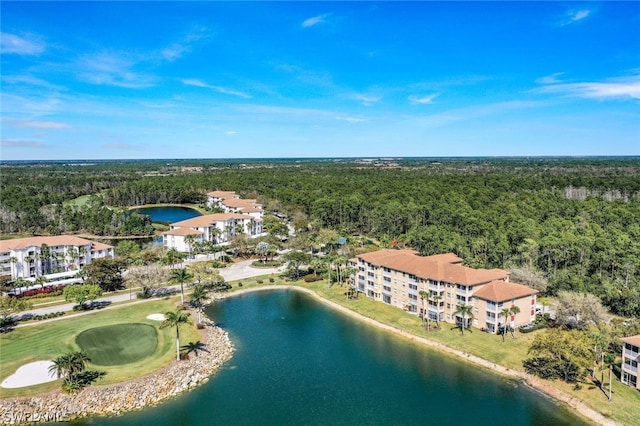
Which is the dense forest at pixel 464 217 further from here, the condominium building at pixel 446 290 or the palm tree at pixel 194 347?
the palm tree at pixel 194 347

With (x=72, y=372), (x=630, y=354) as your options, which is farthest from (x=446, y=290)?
(x=72, y=372)

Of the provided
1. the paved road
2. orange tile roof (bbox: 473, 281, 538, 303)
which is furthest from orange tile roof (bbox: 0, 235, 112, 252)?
orange tile roof (bbox: 473, 281, 538, 303)

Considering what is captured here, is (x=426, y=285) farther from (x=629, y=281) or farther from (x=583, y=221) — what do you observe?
(x=583, y=221)

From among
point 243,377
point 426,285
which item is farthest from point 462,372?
point 243,377

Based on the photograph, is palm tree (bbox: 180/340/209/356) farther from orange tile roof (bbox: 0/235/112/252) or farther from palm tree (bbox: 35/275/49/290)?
orange tile roof (bbox: 0/235/112/252)

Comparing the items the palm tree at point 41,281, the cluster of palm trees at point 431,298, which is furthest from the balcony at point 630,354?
the palm tree at point 41,281
